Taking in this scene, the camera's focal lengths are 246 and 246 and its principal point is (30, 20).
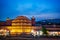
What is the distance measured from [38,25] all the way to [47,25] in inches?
53.9

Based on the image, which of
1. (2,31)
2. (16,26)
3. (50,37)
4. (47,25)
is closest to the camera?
(50,37)

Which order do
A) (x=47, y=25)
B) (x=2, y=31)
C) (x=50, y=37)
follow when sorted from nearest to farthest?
(x=50, y=37), (x=2, y=31), (x=47, y=25)

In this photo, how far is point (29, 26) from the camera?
1447 inches

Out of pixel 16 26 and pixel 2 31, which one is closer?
pixel 2 31

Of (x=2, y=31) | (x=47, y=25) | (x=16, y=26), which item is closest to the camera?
(x=2, y=31)

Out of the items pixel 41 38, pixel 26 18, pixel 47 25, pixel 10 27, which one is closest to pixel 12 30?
pixel 10 27

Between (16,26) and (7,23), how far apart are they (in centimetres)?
156

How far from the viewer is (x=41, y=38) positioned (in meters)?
22.4

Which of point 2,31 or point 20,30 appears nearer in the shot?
point 2,31

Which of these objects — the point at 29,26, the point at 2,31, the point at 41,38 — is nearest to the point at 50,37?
the point at 41,38

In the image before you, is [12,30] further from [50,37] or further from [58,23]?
[50,37]

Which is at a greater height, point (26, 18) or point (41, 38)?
point (26, 18)

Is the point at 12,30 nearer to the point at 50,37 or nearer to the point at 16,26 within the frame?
the point at 16,26

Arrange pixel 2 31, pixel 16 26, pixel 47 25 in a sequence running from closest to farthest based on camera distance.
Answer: pixel 2 31 → pixel 47 25 → pixel 16 26
